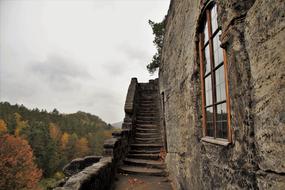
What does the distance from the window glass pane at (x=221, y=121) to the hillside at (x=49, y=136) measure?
4836 cm

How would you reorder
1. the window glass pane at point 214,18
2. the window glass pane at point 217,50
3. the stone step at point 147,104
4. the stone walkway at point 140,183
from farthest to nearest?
1. the stone step at point 147,104
2. the stone walkway at point 140,183
3. the window glass pane at point 214,18
4. the window glass pane at point 217,50

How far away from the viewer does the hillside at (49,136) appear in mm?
45594

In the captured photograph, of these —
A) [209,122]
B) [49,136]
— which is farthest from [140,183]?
[49,136]

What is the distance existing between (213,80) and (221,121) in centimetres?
59

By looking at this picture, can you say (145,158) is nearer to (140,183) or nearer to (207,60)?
(140,183)

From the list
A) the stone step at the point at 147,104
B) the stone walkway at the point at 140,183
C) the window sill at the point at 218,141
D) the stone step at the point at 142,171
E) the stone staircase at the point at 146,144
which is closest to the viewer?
the window sill at the point at 218,141

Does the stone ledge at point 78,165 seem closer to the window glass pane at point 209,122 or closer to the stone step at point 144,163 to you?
the stone step at point 144,163

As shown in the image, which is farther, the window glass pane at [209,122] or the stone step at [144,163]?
the stone step at [144,163]

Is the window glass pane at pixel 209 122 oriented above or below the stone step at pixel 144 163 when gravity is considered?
above

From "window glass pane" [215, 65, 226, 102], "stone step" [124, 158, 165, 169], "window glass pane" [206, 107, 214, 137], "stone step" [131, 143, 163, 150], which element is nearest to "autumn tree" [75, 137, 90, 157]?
"stone step" [131, 143, 163, 150]

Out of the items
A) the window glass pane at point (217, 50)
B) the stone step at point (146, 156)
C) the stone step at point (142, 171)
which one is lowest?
the stone step at point (142, 171)

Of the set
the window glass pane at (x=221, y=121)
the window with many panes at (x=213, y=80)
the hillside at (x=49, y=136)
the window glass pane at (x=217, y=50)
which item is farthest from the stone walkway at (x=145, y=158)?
the hillside at (x=49, y=136)

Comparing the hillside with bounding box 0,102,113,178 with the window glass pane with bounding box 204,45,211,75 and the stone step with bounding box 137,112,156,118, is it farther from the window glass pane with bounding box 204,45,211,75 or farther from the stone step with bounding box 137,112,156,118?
the window glass pane with bounding box 204,45,211,75

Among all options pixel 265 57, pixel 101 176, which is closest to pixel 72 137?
pixel 101 176
